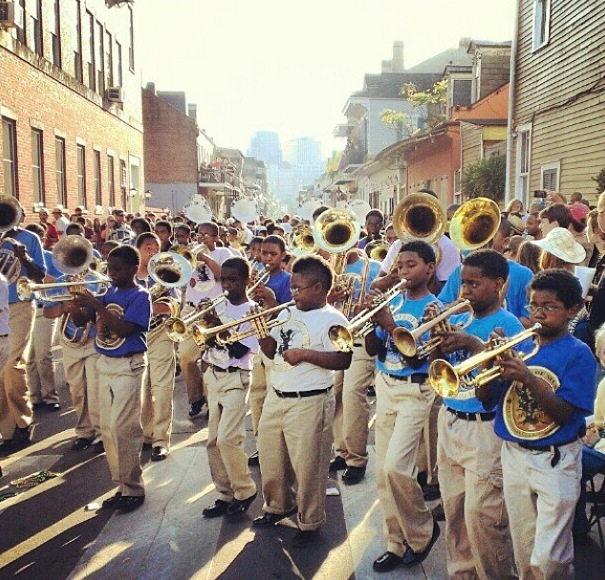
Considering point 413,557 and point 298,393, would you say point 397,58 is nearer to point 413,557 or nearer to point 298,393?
point 298,393

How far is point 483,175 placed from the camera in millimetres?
17109

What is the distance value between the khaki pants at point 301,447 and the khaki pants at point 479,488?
957 mm

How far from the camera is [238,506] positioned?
498 cm

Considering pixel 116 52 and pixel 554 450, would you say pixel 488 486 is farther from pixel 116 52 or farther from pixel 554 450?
pixel 116 52

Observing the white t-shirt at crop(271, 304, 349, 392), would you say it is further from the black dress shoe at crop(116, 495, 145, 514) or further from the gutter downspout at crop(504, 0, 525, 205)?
the gutter downspout at crop(504, 0, 525, 205)

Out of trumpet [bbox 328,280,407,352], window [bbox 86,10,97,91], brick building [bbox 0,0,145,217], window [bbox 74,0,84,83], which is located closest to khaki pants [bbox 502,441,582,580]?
trumpet [bbox 328,280,407,352]

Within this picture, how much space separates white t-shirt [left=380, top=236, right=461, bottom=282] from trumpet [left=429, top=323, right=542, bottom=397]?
287 centimetres

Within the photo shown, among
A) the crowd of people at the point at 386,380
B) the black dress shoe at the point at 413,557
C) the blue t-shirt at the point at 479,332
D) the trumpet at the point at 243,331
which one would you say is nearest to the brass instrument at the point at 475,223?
the crowd of people at the point at 386,380

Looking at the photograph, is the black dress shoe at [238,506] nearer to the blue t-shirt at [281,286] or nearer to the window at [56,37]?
the blue t-shirt at [281,286]

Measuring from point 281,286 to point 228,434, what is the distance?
172 cm

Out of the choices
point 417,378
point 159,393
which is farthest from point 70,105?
point 417,378

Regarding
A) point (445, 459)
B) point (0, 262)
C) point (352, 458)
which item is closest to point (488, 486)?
point (445, 459)

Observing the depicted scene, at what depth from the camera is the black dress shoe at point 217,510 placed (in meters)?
4.95

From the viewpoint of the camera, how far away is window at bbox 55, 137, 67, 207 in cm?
1780
